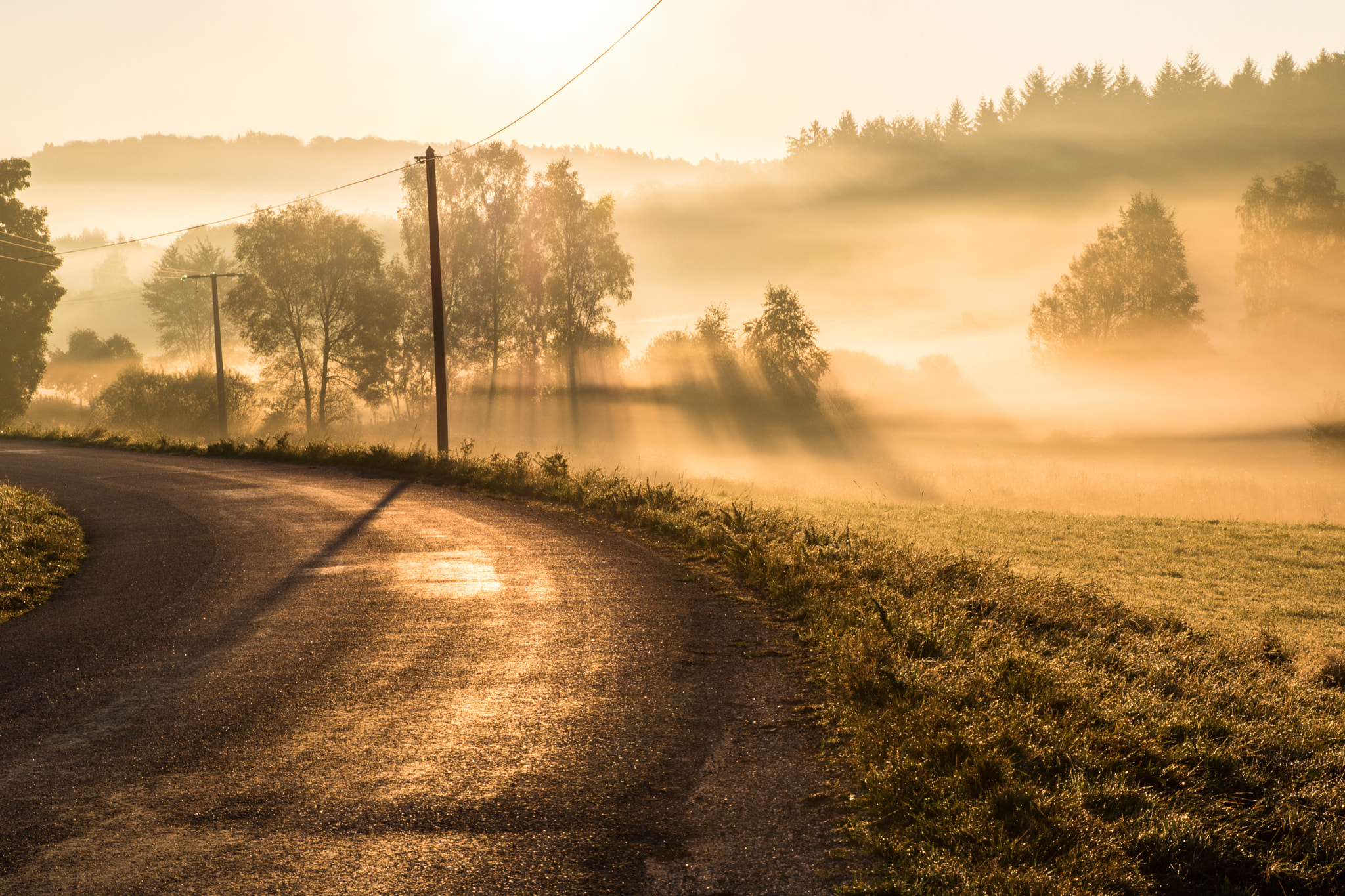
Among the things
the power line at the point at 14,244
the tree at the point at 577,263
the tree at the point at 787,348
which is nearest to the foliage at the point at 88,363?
the power line at the point at 14,244

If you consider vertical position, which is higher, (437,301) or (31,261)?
(31,261)

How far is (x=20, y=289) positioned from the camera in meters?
50.7

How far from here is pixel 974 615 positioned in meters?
8.96

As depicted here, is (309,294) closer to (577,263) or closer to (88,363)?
(577,263)

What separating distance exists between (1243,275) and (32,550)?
6843 centimetres

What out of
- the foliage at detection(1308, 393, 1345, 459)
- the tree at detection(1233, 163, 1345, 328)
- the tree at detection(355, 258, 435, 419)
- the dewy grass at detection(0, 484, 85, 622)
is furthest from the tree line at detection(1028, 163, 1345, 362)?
the dewy grass at detection(0, 484, 85, 622)

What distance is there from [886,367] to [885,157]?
131 ft

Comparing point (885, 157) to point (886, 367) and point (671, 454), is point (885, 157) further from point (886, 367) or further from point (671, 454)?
point (671, 454)

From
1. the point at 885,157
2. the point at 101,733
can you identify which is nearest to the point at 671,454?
the point at 101,733

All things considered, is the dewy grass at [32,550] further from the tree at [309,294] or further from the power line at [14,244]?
the power line at [14,244]

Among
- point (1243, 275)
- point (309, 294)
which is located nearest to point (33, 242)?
point (309, 294)

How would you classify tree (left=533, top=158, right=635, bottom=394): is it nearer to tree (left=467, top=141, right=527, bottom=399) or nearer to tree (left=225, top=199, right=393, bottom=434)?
tree (left=467, top=141, right=527, bottom=399)

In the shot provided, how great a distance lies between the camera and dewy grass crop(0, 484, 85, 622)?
10141 millimetres

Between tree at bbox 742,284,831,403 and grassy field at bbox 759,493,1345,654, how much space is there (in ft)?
93.6
